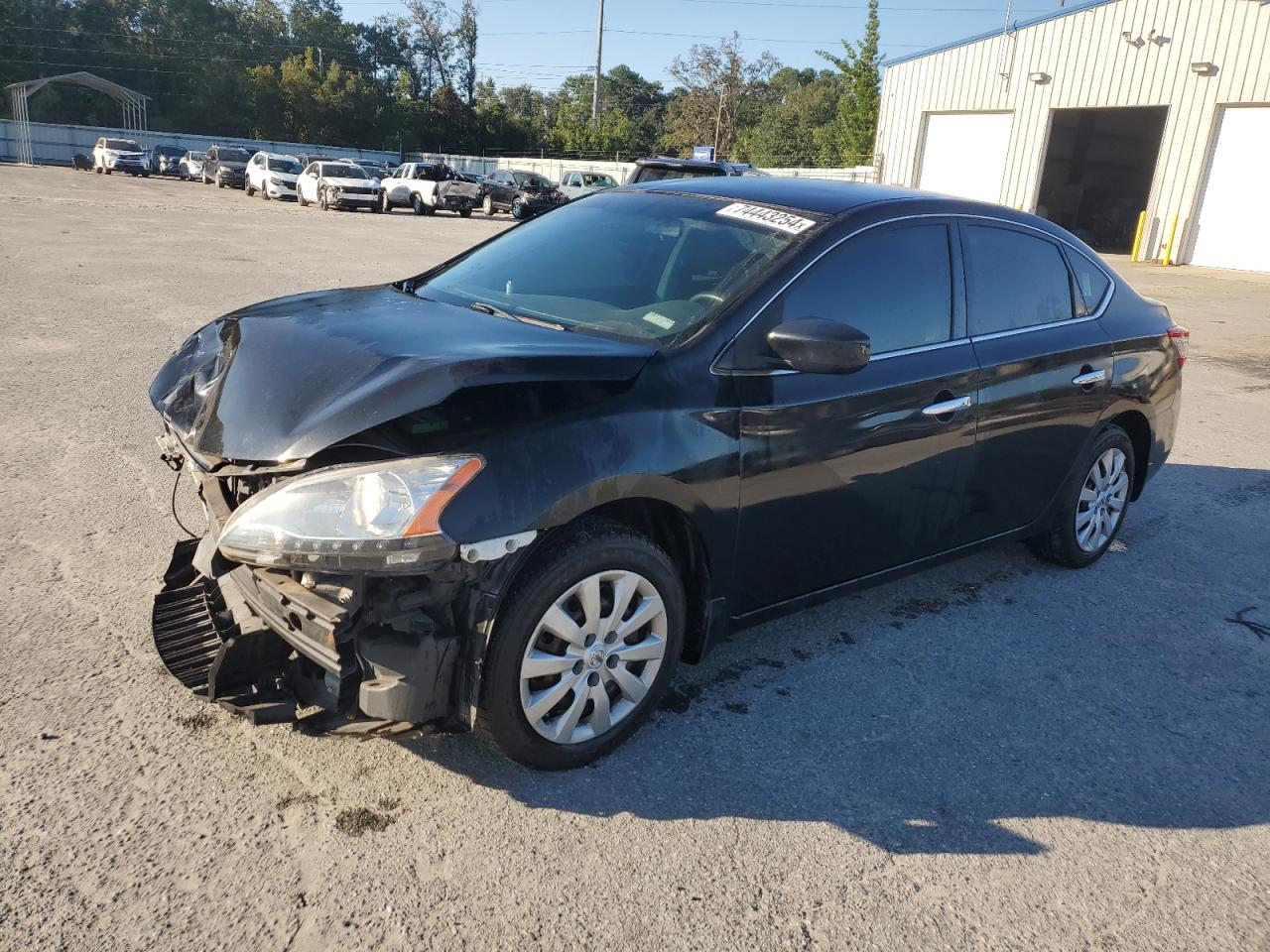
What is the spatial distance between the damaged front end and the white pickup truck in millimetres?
32319

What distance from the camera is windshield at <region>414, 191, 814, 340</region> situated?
3377 millimetres

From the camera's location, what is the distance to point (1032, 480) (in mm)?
4336

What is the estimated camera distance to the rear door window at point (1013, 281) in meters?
4.02

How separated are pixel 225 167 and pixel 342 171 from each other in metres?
11.4

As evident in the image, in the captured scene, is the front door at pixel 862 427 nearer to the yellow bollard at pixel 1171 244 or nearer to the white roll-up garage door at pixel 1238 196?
the white roll-up garage door at pixel 1238 196

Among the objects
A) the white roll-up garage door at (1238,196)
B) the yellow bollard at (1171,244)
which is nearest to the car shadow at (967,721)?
the white roll-up garage door at (1238,196)

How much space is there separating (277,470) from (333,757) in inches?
37.0

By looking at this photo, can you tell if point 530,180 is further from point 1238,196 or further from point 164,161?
point 164,161

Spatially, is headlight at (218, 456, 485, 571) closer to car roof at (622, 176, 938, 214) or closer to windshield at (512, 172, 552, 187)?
car roof at (622, 176, 938, 214)

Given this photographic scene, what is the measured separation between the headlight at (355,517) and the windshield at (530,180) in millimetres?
34363

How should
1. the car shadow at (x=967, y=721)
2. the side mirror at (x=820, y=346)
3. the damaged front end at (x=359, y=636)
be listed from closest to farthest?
the damaged front end at (x=359, y=636) → the car shadow at (x=967, y=721) → the side mirror at (x=820, y=346)

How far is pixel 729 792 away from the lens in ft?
9.51

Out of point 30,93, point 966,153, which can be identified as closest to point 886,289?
point 966,153

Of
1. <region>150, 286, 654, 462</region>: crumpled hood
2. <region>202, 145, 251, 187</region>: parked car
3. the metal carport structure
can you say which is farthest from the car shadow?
the metal carport structure
